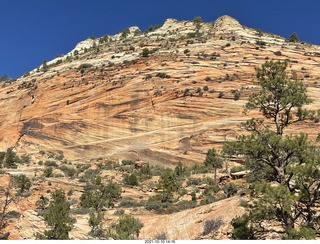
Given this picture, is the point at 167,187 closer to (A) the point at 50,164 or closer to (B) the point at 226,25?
(A) the point at 50,164

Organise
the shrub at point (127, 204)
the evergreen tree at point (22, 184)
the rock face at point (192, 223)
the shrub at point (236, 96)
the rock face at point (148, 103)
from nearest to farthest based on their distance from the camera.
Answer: the rock face at point (192, 223) → the shrub at point (127, 204) → the evergreen tree at point (22, 184) → the rock face at point (148, 103) → the shrub at point (236, 96)

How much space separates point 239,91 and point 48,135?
2667 centimetres

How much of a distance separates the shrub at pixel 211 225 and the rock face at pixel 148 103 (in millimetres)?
18823

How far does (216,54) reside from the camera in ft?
140

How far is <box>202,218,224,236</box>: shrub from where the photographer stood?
1005 centimetres

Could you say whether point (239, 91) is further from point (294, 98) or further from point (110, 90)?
point (294, 98)

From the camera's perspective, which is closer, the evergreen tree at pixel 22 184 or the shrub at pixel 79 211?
the shrub at pixel 79 211

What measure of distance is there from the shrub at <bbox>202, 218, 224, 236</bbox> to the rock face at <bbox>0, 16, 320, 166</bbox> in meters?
18.8

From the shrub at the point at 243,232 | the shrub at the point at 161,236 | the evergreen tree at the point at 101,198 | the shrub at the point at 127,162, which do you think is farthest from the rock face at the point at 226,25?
the shrub at the point at 243,232

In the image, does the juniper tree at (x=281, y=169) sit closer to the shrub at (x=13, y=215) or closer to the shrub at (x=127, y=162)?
the shrub at (x=13, y=215)

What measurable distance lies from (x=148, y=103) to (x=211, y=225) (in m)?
26.2

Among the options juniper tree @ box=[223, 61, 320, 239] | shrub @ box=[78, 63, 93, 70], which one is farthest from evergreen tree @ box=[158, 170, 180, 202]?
shrub @ box=[78, 63, 93, 70]

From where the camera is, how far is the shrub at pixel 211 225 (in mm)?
10055

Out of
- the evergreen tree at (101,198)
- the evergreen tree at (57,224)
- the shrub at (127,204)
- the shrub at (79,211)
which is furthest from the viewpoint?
the shrub at (127,204)
